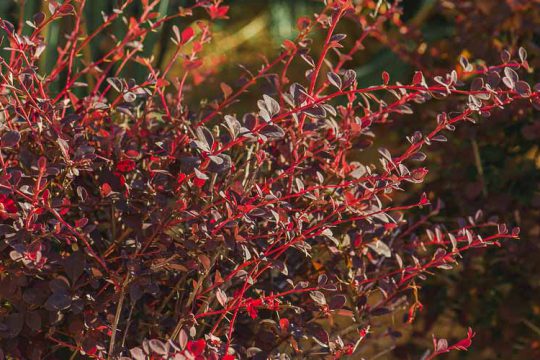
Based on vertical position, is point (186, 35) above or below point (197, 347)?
above

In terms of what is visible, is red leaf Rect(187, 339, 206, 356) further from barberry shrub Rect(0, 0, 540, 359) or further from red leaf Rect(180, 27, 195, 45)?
red leaf Rect(180, 27, 195, 45)

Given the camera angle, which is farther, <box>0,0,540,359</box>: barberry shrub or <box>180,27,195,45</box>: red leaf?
<box>180,27,195,45</box>: red leaf

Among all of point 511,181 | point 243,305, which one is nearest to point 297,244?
point 243,305

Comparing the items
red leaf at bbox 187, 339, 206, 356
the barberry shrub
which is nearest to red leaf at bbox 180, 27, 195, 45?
the barberry shrub

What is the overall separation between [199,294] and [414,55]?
2027mm

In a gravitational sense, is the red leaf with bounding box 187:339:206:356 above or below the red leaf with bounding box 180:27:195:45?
below

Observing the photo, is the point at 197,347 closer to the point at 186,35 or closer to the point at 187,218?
the point at 187,218

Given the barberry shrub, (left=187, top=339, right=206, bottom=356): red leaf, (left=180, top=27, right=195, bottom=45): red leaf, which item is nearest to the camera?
(left=187, top=339, right=206, bottom=356): red leaf

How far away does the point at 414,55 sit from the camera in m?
3.43

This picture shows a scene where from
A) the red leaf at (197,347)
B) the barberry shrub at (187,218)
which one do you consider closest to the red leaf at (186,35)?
the barberry shrub at (187,218)

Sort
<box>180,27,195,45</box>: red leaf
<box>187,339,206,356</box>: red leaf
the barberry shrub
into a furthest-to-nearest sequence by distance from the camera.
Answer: <box>180,27,195,45</box>: red leaf, the barberry shrub, <box>187,339,206,356</box>: red leaf

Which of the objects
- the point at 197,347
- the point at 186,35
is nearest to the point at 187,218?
the point at 197,347

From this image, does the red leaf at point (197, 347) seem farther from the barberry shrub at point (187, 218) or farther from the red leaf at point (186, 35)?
the red leaf at point (186, 35)

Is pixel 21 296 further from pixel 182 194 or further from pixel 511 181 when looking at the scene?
pixel 511 181
